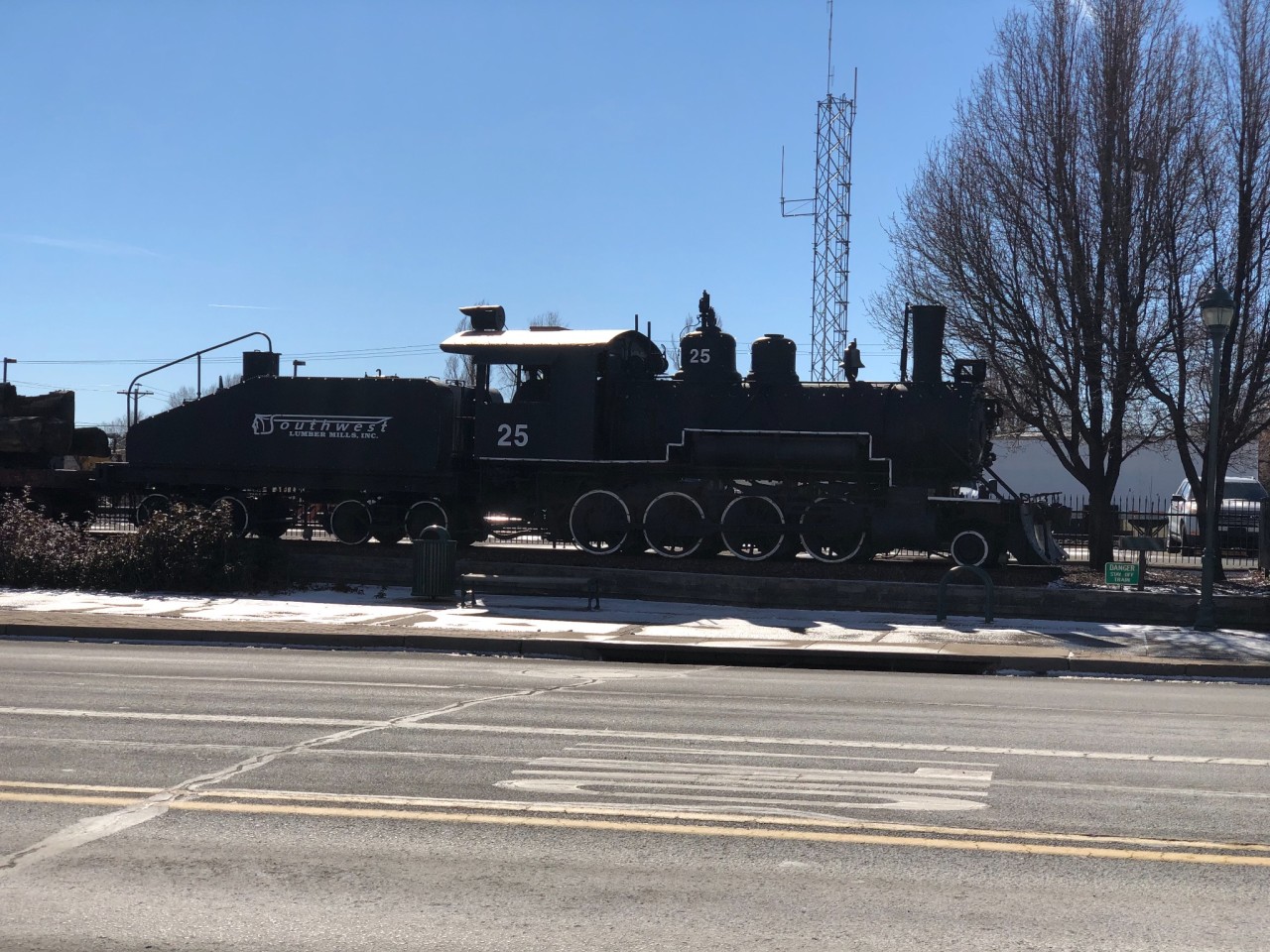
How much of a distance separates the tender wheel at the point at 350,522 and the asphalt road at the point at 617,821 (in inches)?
463

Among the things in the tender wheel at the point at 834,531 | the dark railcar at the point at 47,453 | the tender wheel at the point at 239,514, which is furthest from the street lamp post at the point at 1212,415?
the dark railcar at the point at 47,453

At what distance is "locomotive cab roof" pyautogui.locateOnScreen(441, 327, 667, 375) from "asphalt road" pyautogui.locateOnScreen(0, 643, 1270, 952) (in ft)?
34.5

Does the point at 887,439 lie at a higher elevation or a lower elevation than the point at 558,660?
higher

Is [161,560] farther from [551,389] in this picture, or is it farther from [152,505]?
[551,389]

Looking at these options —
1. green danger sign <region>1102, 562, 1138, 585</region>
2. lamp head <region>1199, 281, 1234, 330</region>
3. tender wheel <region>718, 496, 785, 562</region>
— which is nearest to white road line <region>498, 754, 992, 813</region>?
lamp head <region>1199, 281, 1234, 330</region>

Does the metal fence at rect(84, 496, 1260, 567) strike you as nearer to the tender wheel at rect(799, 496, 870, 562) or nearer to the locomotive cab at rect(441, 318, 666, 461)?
the locomotive cab at rect(441, 318, 666, 461)

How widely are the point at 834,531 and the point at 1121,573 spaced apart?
168 inches

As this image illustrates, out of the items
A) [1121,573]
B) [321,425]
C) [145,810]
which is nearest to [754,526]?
[1121,573]

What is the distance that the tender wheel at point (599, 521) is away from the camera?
785 inches

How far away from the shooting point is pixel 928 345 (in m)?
19.0

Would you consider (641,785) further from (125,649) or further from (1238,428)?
(1238,428)

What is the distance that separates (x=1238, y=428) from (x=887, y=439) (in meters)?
5.97

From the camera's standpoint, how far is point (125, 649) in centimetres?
1288

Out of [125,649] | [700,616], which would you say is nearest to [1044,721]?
[700,616]
